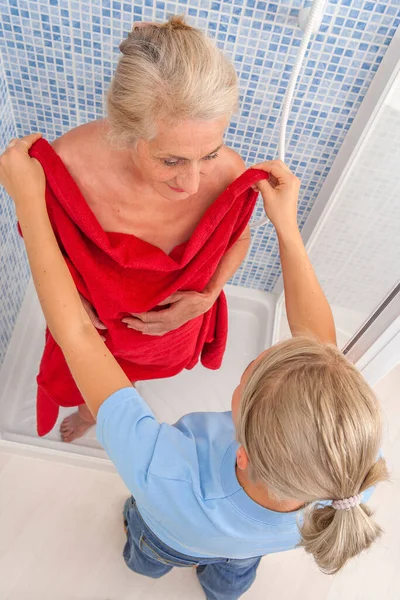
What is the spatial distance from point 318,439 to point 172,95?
0.54 metres

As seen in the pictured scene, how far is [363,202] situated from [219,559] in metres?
1.01

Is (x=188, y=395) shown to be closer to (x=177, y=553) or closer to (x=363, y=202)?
Answer: (x=177, y=553)

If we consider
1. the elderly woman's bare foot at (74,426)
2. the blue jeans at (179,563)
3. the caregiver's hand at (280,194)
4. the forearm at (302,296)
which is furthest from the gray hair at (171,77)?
the elderly woman's bare foot at (74,426)

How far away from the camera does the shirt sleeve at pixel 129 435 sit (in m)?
0.80

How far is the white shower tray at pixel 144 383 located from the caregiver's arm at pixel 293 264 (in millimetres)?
812

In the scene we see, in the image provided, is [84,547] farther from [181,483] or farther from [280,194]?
[280,194]

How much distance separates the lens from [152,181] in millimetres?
992

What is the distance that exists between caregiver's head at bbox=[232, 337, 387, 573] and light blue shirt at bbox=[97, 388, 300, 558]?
0.37ft

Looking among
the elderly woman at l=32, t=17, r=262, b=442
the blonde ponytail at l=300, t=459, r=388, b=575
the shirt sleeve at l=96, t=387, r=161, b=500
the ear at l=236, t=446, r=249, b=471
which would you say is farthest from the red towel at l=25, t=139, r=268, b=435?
the blonde ponytail at l=300, t=459, r=388, b=575

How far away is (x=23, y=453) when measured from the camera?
1.56m

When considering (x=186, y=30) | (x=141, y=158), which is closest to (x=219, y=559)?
(x=141, y=158)

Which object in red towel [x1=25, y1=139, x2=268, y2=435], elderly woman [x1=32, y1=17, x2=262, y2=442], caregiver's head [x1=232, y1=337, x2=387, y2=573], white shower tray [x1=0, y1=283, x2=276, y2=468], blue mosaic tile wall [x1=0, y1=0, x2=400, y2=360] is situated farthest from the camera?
white shower tray [x1=0, y1=283, x2=276, y2=468]

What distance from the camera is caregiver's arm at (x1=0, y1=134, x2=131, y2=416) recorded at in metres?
0.87

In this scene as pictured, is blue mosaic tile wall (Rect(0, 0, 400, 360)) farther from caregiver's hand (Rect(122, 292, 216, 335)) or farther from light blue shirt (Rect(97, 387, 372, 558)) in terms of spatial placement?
light blue shirt (Rect(97, 387, 372, 558))
